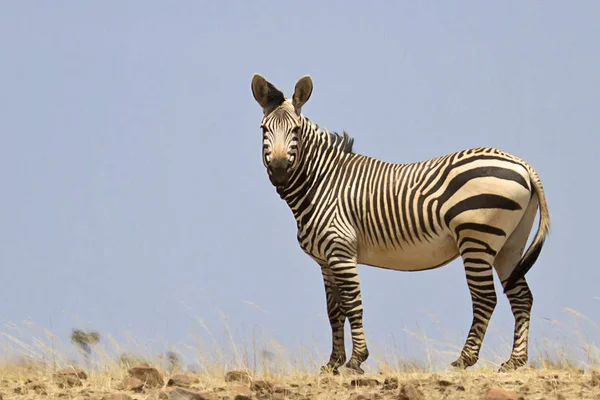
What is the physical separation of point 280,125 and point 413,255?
2.25 metres

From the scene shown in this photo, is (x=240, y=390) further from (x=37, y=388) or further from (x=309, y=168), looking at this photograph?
(x=309, y=168)

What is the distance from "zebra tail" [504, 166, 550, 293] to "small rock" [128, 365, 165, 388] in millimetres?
4275

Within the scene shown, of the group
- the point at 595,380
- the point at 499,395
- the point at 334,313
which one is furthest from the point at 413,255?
the point at 499,395

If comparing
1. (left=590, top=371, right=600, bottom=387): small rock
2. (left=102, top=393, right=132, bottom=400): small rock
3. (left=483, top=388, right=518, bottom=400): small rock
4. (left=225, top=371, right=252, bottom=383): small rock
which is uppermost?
(left=590, top=371, right=600, bottom=387): small rock

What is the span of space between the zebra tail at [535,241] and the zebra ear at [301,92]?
2906 millimetres

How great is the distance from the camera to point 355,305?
11406 mm

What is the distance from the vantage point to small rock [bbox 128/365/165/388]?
9508 mm

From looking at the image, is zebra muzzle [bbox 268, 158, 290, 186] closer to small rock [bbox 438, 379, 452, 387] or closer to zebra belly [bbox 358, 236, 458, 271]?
zebra belly [bbox 358, 236, 458, 271]

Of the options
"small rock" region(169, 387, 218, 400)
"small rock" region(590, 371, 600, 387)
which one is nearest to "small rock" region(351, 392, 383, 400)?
"small rock" region(169, 387, 218, 400)

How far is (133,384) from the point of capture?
939cm

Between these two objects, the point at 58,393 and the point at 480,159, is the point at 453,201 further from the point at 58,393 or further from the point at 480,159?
the point at 58,393

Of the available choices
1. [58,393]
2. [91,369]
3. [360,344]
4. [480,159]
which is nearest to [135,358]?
[91,369]

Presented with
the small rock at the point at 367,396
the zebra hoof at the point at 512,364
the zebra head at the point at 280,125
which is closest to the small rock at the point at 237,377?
the small rock at the point at 367,396

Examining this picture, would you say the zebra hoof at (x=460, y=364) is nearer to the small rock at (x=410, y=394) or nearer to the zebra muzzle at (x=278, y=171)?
the small rock at (x=410, y=394)
